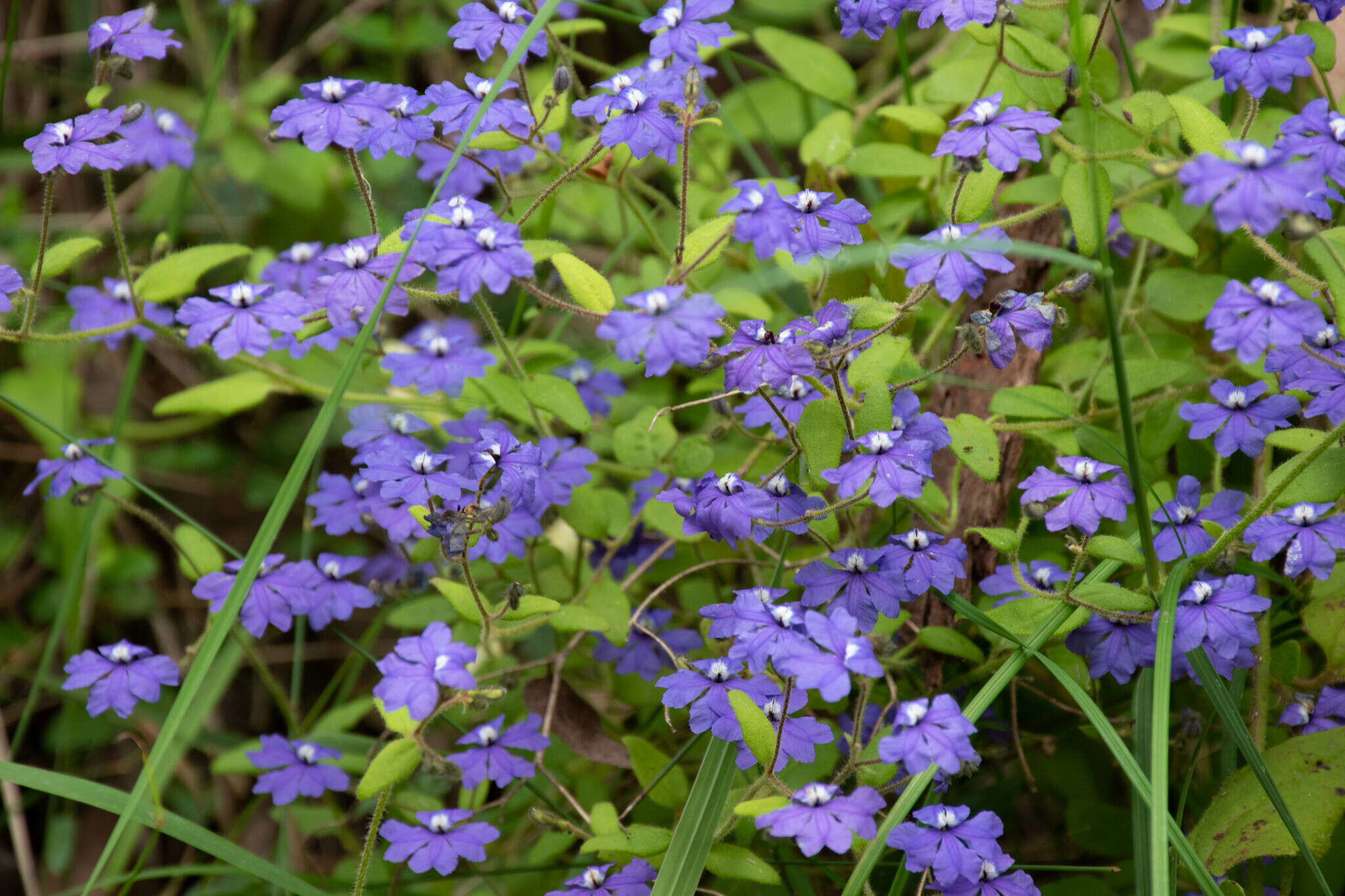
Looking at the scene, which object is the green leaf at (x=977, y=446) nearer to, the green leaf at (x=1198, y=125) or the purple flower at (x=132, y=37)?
the green leaf at (x=1198, y=125)

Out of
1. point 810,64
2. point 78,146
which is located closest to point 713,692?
point 78,146

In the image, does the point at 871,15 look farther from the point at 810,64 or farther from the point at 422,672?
the point at 422,672

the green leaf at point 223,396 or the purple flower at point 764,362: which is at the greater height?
the purple flower at point 764,362

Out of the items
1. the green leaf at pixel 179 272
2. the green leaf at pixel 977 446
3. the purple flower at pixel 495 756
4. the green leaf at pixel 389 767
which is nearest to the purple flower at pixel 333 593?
the purple flower at pixel 495 756

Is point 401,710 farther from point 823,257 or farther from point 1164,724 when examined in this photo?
point 1164,724

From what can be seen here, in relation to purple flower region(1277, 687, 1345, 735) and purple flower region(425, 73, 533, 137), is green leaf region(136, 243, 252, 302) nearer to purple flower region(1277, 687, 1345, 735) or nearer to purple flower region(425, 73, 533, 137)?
purple flower region(425, 73, 533, 137)

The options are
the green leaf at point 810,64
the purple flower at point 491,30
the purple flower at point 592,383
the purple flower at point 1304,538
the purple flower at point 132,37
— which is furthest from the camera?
the green leaf at point 810,64

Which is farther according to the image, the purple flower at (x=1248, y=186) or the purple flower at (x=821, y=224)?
the purple flower at (x=821, y=224)
